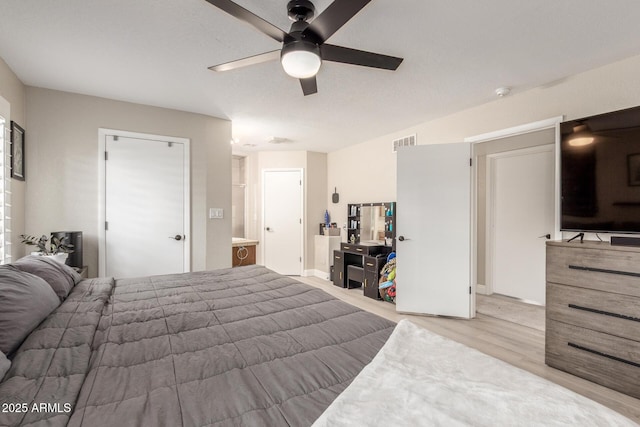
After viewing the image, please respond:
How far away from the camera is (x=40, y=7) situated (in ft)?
5.98

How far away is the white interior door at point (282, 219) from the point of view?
5855 mm

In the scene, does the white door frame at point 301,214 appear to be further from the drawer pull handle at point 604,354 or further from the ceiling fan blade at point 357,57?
the drawer pull handle at point 604,354

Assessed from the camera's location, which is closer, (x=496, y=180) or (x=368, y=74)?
(x=368, y=74)

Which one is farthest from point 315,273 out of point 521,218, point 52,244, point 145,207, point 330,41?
point 330,41

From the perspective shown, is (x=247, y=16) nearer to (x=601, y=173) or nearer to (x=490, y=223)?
(x=601, y=173)

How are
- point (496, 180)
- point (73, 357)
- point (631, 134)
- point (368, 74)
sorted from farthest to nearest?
1. point (496, 180)
2. point (368, 74)
3. point (631, 134)
4. point (73, 357)

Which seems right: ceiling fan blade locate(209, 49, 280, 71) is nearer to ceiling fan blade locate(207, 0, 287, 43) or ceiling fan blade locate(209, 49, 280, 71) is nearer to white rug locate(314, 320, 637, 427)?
ceiling fan blade locate(207, 0, 287, 43)

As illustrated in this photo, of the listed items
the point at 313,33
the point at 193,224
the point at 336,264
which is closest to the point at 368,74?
the point at 313,33

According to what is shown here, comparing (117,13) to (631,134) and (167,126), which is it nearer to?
(167,126)

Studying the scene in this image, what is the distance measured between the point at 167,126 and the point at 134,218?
113 centimetres

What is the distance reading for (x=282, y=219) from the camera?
588cm

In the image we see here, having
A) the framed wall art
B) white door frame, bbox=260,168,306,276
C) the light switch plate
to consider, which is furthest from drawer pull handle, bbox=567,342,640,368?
the framed wall art

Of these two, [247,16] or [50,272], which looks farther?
[50,272]

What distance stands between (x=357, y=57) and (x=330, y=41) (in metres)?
0.45
